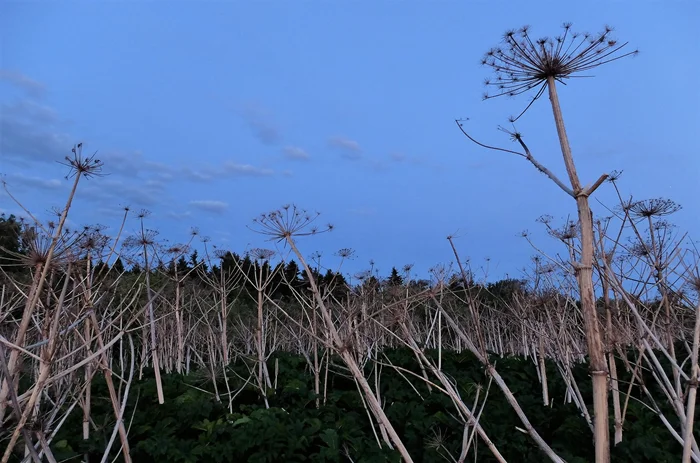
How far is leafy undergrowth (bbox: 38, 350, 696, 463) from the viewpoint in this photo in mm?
5238

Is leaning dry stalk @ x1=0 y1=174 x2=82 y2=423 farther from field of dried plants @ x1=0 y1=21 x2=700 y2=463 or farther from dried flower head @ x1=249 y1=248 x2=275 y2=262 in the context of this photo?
dried flower head @ x1=249 y1=248 x2=275 y2=262

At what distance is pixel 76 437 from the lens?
18.4 feet

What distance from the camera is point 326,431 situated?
547 centimetres

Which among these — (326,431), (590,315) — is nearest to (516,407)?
(590,315)

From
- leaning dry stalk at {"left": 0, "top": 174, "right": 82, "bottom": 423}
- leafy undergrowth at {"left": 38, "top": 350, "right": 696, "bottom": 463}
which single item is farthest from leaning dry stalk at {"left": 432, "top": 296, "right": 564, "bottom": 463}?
leafy undergrowth at {"left": 38, "top": 350, "right": 696, "bottom": 463}

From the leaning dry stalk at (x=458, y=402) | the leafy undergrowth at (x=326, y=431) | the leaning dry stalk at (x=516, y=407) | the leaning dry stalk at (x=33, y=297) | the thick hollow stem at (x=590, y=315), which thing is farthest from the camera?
the leafy undergrowth at (x=326, y=431)

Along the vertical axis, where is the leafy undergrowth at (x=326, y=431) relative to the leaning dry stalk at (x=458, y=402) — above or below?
below

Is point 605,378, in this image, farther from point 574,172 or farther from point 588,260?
point 574,172

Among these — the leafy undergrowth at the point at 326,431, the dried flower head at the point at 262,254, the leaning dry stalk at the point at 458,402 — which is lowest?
the leafy undergrowth at the point at 326,431

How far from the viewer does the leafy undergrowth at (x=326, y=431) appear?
524 cm

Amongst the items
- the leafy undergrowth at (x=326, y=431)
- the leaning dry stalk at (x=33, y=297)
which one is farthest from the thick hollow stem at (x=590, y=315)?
the leafy undergrowth at (x=326, y=431)

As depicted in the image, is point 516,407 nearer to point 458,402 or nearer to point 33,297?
point 458,402

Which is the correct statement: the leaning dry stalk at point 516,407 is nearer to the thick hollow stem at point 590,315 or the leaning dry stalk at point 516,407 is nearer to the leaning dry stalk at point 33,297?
the thick hollow stem at point 590,315

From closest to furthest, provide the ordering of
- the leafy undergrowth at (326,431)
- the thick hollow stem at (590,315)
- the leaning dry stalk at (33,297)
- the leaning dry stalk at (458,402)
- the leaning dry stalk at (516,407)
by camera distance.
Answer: the thick hollow stem at (590,315), the leaning dry stalk at (33,297), the leaning dry stalk at (516,407), the leaning dry stalk at (458,402), the leafy undergrowth at (326,431)
